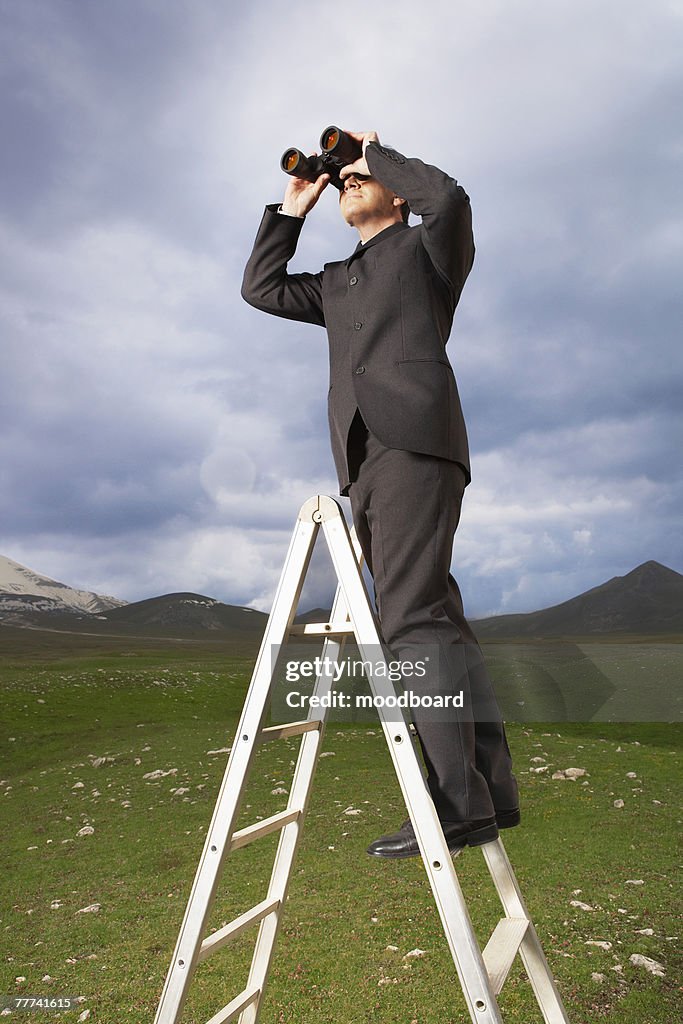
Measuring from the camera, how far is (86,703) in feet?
27.6

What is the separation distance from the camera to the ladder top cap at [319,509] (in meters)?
1.84

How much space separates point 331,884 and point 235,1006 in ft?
5.27

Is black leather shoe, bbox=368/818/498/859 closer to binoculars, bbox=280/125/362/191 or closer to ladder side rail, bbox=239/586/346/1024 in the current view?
ladder side rail, bbox=239/586/346/1024

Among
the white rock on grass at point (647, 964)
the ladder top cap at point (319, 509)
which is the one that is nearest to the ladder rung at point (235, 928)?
the ladder top cap at point (319, 509)

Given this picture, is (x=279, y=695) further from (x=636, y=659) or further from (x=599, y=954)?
(x=636, y=659)

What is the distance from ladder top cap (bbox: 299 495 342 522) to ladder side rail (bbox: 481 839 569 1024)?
0.96 m

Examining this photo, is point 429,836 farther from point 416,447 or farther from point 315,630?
point 416,447

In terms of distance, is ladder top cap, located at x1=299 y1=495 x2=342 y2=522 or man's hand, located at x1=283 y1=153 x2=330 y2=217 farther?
man's hand, located at x1=283 y1=153 x2=330 y2=217

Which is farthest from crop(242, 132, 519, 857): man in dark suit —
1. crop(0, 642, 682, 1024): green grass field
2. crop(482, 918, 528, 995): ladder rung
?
crop(0, 642, 682, 1024): green grass field

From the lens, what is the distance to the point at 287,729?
1965 mm

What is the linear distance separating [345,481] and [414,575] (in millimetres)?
350

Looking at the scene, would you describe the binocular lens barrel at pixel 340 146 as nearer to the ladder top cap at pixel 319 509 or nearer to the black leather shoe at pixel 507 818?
the ladder top cap at pixel 319 509

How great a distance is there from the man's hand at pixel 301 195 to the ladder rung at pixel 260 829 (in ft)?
5.61

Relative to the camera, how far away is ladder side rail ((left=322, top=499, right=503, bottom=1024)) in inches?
60.1
